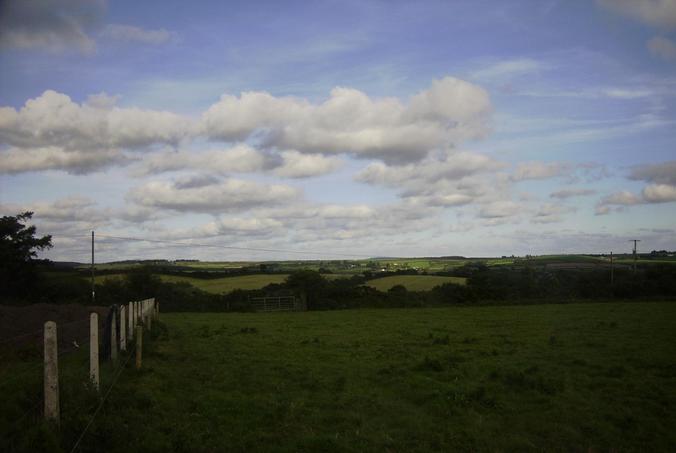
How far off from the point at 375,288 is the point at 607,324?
39.3 metres

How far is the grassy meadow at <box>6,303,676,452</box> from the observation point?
8.35 metres

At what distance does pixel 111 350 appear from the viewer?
13914mm

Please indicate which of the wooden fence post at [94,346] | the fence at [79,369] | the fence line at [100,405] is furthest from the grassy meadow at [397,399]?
the wooden fence post at [94,346]

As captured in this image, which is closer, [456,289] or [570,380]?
[570,380]

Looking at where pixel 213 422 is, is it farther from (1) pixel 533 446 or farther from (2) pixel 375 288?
(2) pixel 375 288

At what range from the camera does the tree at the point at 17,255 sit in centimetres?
4928

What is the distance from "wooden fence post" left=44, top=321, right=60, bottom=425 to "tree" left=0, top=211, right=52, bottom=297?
160ft

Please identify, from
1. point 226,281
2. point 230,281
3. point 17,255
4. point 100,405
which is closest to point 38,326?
point 100,405

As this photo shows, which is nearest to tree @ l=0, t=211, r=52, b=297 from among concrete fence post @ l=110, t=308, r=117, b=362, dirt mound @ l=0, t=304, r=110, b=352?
dirt mound @ l=0, t=304, r=110, b=352

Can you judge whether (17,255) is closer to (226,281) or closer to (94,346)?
(226,281)

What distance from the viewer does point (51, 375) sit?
7.17m

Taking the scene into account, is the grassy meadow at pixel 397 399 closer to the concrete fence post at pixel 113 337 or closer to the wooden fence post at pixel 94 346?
the wooden fence post at pixel 94 346

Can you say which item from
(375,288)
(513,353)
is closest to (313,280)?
(375,288)

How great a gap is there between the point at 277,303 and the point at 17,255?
2540 cm
